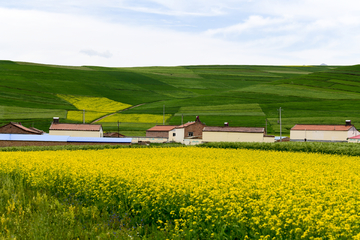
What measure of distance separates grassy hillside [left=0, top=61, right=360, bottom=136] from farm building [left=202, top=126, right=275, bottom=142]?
1471 cm

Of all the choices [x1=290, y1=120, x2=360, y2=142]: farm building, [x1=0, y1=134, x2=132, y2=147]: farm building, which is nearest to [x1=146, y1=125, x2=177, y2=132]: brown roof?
[x1=290, y1=120, x2=360, y2=142]: farm building

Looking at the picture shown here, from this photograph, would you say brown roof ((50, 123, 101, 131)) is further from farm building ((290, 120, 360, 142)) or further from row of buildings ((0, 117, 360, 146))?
farm building ((290, 120, 360, 142))

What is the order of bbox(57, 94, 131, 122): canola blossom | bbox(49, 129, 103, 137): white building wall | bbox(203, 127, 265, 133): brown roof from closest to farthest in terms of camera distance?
bbox(203, 127, 265, 133): brown roof
bbox(49, 129, 103, 137): white building wall
bbox(57, 94, 131, 122): canola blossom

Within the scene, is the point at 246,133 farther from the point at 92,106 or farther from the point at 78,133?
the point at 92,106

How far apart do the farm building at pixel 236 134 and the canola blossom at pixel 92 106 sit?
43.8m

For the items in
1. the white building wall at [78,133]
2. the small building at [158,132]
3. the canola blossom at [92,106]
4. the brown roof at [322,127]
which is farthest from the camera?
the canola blossom at [92,106]

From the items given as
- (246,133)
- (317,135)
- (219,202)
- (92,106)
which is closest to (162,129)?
(246,133)

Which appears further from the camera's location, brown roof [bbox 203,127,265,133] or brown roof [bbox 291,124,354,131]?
brown roof [bbox 291,124,354,131]

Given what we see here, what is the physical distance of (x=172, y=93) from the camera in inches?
6639

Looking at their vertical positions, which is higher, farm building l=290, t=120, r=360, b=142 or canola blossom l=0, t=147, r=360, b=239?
farm building l=290, t=120, r=360, b=142

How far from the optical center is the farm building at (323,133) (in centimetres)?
9086

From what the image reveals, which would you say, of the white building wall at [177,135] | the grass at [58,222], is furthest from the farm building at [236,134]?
the grass at [58,222]

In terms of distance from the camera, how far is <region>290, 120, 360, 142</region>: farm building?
298 feet

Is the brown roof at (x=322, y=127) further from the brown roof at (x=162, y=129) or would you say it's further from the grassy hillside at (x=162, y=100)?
the brown roof at (x=162, y=129)
